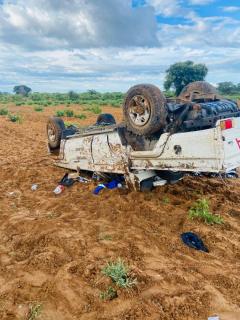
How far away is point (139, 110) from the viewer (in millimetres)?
4906

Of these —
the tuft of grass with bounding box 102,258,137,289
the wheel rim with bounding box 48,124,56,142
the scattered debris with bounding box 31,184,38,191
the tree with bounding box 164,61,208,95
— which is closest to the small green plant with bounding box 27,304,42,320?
the tuft of grass with bounding box 102,258,137,289

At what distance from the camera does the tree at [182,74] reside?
41375 mm

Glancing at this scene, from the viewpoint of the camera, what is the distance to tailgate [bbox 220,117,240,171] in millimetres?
4211

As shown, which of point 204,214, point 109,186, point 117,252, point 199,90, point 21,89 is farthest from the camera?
point 21,89

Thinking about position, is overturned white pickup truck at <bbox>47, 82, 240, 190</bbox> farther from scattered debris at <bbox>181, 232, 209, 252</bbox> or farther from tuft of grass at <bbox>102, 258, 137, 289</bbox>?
tuft of grass at <bbox>102, 258, 137, 289</bbox>

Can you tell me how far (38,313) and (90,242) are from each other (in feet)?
4.60

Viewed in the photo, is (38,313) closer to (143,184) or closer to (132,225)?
(132,225)

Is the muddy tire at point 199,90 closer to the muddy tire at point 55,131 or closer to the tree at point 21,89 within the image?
the muddy tire at point 55,131

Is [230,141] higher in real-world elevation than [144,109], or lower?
lower

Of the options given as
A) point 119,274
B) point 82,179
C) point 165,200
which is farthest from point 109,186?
point 119,274

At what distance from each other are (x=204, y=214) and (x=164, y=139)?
1.24 metres

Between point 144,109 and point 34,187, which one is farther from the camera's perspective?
point 34,187

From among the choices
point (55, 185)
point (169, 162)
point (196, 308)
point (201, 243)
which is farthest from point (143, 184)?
point (196, 308)

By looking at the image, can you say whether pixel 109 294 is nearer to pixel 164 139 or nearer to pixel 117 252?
pixel 117 252
